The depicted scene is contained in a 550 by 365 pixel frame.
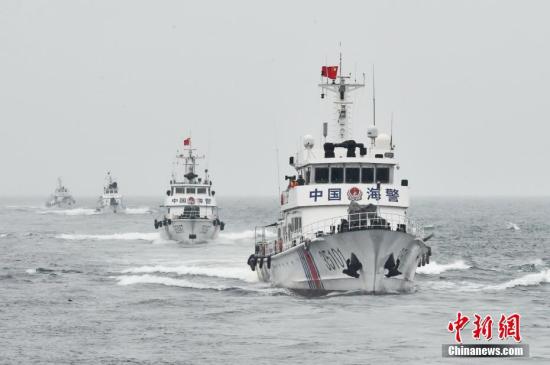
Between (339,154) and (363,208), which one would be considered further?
(339,154)

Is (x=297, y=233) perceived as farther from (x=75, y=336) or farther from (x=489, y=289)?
(x=75, y=336)

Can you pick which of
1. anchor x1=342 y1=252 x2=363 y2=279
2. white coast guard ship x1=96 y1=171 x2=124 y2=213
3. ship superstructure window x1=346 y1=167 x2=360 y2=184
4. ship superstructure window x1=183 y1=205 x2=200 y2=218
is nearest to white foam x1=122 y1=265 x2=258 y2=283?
ship superstructure window x1=346 y1=167 x2=360 y2=184

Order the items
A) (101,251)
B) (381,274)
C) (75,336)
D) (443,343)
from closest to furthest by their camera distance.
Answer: (443,343)
(75,336)
(381,274)
(101,251)

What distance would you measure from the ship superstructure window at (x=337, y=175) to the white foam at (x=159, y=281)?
345 inches

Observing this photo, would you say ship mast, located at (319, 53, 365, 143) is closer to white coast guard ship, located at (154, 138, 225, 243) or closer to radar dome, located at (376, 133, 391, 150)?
radar dome, located at (376, 133, 391, 150)

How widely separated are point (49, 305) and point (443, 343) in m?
17.9

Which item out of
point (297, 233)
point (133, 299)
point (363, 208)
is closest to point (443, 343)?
point (363, 208)

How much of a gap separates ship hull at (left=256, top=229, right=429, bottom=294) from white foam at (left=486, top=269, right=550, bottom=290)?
7776mm

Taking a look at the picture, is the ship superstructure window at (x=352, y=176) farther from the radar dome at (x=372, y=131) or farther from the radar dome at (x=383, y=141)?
the radar dome at (x=372, y=131)

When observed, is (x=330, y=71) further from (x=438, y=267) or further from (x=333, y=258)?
(x=438, y=267)

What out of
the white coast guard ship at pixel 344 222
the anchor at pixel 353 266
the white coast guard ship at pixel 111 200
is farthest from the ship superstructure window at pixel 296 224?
the white coast guard ship at pixel 111 200

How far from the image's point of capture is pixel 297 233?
138 feet

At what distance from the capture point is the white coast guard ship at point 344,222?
1478 inches

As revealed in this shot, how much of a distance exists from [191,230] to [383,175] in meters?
42.8
